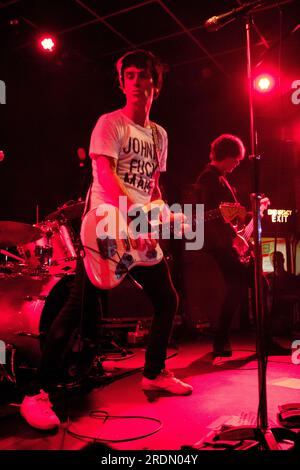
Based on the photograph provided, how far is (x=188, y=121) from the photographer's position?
7.27 meters

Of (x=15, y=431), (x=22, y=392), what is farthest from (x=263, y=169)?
(x=15, y=431)

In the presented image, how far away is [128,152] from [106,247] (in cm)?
62

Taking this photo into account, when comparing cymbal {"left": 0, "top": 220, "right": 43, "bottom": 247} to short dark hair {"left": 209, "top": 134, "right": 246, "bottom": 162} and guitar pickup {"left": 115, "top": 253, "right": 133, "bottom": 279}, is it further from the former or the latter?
short dark hair {"left": 209, "top": 134, "right": 246, "bottom": 162}

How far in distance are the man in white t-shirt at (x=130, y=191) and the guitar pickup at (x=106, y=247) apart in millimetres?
144

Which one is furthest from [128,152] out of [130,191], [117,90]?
[117,90]

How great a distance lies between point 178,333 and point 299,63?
4.49 meters

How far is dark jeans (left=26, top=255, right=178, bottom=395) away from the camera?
2.33m

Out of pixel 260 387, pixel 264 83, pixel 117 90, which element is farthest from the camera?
pixel 117 90

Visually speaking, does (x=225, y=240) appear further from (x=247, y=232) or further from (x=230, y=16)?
(x=230, y=16)

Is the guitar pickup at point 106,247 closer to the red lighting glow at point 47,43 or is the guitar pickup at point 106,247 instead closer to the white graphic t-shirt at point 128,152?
the white graphic t-shirt at point 128,152

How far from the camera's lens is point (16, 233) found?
9.40 feet

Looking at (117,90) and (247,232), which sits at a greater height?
(117,90)

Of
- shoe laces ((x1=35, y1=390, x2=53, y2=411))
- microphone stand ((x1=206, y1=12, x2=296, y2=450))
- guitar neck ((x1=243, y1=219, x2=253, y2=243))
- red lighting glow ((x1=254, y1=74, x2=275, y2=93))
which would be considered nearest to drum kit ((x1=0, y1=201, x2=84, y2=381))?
shoe laces ((x1=35, y1=390, x2=53, y2=411))

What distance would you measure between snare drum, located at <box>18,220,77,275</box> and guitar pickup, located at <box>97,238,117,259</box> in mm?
1141
